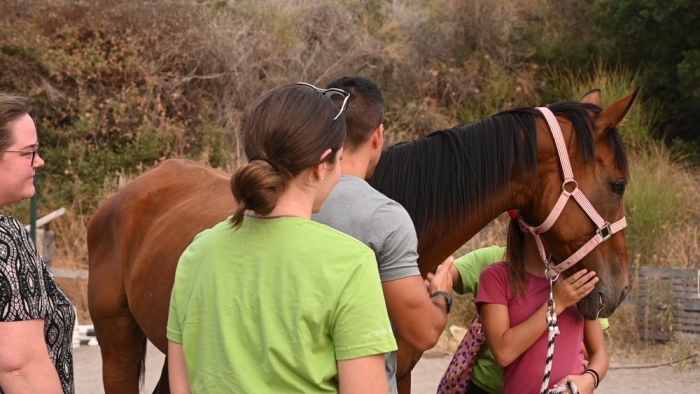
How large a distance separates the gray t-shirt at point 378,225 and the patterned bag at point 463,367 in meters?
0.91

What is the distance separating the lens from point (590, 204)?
291 cm

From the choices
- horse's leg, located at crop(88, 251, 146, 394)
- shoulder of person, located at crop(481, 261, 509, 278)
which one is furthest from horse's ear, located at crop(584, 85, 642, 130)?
horse's leg, located at crop(88, 251, 146, 394)

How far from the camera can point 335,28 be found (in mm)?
14852

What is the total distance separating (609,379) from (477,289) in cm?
411

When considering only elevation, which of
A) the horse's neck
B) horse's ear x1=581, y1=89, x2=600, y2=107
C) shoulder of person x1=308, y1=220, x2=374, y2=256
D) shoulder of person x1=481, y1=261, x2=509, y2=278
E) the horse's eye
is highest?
shoulder of person x1=308, y1=220, x2=374, y2=256

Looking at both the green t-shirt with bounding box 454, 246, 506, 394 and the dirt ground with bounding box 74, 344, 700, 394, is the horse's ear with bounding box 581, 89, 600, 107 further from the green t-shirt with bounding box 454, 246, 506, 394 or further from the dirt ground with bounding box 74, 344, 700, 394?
the dirt ground with bounding box 74, 344, 700, 394

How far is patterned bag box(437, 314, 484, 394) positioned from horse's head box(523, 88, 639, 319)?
0.37 m

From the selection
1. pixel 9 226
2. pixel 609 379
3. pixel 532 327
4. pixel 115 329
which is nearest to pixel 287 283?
pixel 9 226

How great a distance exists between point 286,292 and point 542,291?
1.41 meters

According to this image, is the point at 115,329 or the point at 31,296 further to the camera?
the point at 115,329

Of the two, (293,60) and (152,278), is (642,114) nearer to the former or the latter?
(293,60)

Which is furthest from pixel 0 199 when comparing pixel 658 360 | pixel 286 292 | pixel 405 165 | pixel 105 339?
pixel 658 360

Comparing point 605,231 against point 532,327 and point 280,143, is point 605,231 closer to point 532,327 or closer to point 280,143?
point 532,327

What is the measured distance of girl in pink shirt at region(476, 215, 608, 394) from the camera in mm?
2689
